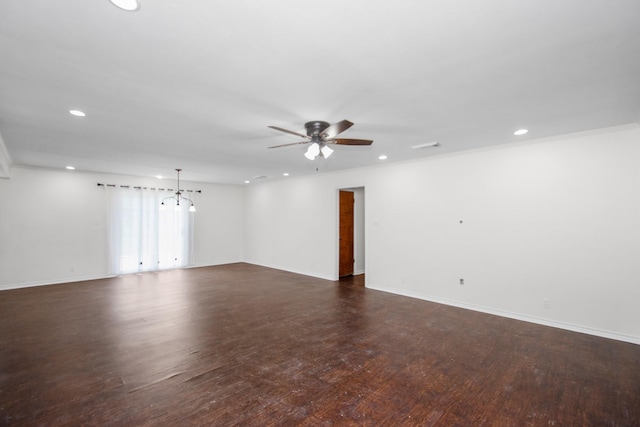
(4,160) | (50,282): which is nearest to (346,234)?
(4,160)

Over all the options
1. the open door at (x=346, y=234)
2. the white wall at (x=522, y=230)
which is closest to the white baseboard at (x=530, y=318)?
the white wall at (x=522, y=230)

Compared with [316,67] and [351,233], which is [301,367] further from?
[351,233]

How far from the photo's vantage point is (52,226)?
20.6 ft

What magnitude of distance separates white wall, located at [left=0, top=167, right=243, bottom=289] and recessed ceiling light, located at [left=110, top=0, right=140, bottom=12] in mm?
6978

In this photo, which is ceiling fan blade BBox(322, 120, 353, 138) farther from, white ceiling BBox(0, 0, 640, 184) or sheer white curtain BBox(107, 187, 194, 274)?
sheer white curtain BBox(107, 187, 194, 274)

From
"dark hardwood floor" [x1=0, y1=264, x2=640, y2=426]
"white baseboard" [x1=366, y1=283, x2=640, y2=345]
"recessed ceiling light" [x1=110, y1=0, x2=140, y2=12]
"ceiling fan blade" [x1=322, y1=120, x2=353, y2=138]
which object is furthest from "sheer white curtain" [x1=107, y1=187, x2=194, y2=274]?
"recessed ceiling light" [x1=110, y1=0, x2=140, y2=12]

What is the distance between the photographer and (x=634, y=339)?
11.0 feet

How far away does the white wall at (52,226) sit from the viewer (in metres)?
5.86

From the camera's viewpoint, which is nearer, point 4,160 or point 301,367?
point 301,367

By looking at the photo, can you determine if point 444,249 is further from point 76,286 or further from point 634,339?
point 76,286

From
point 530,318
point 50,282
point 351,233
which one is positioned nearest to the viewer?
point 530,318

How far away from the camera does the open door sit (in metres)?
7.05

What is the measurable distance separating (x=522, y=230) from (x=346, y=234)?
3827 mm

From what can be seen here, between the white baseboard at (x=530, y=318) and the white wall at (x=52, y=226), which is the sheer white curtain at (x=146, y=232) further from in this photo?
the white baseboard at (x=530, y=318)
